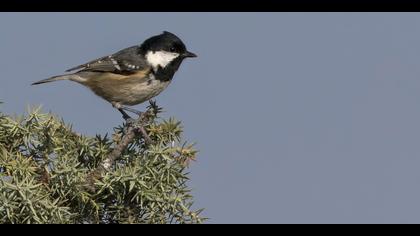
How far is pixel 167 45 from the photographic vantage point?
775 centimetres

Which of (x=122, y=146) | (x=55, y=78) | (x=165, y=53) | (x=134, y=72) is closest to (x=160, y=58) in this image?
(x=165, y=53)

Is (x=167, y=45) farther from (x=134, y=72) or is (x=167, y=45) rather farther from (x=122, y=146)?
(x=122, y=146)

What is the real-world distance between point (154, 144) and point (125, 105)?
3.94 meters

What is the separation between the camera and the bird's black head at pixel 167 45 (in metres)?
7.73

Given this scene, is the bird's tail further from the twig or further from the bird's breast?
the twig

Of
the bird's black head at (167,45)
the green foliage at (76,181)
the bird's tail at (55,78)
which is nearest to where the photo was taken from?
the green foliage at (76,181)

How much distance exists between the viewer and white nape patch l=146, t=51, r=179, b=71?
7.88 meters

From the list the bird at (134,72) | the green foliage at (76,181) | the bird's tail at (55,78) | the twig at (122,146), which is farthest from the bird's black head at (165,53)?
the green foliage at (76,181)

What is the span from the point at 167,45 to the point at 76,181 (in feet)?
12.7

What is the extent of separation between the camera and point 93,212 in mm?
4156

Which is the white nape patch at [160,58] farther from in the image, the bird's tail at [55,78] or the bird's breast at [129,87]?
the bird's tail at [55,78]

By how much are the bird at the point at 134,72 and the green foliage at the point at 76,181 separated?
3.40m

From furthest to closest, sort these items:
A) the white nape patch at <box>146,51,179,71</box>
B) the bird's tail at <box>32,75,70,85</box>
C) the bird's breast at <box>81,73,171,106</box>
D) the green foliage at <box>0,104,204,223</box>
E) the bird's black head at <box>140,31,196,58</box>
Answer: the bird's tail at <box>32,75,70,85</box>, the bird's breast at <box>81,73,171,106</box>, the white nape patch at <box>146,51,179,71</box>, the bird's black head at <box>140,31,196,58</box>, the green foliage at <box>0,104,204,223</box>

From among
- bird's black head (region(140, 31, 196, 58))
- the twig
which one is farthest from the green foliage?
Result: bird's black head (region(140, 31, 196, 58))
